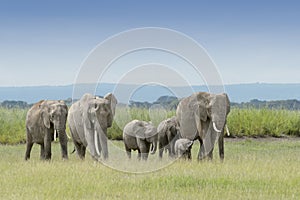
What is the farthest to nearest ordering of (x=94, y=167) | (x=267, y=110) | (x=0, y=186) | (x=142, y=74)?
(x=267, y=110)
(x=142, y=74)
(x=94, y=167)
(x=0, y=186)

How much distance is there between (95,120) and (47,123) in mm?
1729

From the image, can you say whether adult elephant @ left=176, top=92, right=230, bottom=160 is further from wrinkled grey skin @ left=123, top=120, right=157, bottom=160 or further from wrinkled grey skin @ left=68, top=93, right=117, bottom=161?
wrinkled grey skin @ left=68, top=93, right=117, bottom=161

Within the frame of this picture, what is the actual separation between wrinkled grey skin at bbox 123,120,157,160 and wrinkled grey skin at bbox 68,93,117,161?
5.05 feet

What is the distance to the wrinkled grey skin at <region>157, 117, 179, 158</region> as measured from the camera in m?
17.3

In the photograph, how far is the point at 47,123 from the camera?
15.9 m

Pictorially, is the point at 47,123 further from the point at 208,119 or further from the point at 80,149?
the point at 208,119

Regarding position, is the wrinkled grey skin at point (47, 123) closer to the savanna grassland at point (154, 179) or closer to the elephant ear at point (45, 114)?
the elephant ear at point (45, 114)

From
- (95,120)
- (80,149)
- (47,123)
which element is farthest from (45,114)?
(95,120)

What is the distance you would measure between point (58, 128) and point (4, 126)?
10.4 m

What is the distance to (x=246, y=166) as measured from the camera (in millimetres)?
13898

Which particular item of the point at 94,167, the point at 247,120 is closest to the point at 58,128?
the point at 94,167

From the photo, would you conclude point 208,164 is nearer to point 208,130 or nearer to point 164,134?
point 208,130

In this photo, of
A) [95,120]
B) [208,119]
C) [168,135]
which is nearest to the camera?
[95,120]

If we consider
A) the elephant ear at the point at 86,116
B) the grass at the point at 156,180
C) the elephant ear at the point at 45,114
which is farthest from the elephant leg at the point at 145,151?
the elephant ear at the point at 45,114
